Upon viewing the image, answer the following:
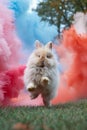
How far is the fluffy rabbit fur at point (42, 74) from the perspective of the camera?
7.33 m

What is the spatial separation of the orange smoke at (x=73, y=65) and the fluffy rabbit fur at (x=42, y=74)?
243 centimetres

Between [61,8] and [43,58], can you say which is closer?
[43,58]

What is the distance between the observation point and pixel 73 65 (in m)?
10.3

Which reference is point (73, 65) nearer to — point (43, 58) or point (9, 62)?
point (9, 62)

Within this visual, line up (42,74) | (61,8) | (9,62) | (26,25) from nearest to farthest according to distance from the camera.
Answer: (42,74)
(9,62)
(26,25)
(61,8)

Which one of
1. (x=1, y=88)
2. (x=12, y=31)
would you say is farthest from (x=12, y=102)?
(x=12, y=31)

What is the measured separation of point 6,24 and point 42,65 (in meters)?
1.34

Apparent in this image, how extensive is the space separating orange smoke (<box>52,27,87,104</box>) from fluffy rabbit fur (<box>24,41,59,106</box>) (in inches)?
95.7

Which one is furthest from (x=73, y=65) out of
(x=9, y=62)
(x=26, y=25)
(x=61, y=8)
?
(x=61, y=8)

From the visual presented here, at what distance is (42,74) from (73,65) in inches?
A: 118

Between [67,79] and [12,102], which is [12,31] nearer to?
[12,102]

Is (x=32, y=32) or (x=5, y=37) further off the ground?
(x=32, y=32)

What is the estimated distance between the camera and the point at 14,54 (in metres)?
8.52

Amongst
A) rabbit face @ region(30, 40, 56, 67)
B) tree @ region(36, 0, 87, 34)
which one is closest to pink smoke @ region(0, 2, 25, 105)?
rabbit face @ region(30, 40, 56, 67)
